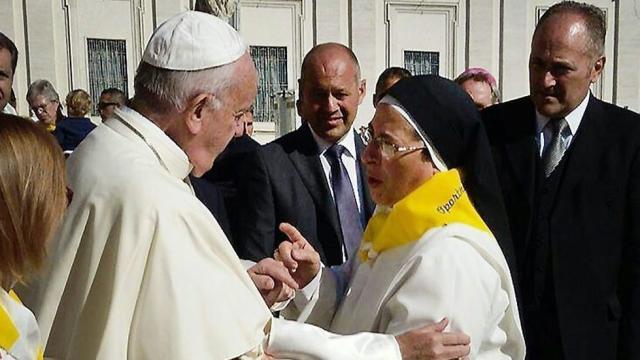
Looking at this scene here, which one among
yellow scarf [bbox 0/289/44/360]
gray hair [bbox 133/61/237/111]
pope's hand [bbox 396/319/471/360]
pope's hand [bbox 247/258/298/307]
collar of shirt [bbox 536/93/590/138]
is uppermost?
gray hair [bbox 133/61/237/111]

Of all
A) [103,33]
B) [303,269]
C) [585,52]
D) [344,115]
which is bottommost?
[303,269]

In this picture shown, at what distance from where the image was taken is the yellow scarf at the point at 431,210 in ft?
7.15

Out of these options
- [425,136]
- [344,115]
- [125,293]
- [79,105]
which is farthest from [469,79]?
[79,105]

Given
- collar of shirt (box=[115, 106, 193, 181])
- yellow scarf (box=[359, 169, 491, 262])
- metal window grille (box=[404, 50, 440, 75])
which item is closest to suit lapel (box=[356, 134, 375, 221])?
yellow scarf (box=[359, 169, 491, 262])

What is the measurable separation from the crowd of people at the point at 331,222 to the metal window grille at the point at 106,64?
21264 mm

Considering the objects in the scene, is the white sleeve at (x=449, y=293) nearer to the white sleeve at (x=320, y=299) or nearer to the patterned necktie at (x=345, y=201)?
the white sleeve at (x=320, y=299)

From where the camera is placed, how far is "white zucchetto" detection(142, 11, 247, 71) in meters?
2.01

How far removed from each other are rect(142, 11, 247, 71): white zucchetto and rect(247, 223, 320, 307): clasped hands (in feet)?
2.44

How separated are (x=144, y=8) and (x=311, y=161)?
72.6 ft

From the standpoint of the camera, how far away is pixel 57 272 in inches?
73.2

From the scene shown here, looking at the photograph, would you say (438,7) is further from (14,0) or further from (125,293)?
(125,293)

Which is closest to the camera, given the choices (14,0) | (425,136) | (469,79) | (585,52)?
(425,136)

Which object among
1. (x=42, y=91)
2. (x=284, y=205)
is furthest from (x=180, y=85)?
(x=42, y=91)

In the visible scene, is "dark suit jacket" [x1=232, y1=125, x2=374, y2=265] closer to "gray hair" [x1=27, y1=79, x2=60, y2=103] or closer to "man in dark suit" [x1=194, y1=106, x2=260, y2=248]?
"man in dark suit" [x1=194, y1=106, x2=260, y2=248]
